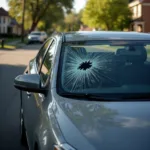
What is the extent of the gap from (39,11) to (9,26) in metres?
31.0

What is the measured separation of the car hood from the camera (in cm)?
278

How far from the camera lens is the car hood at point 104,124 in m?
2.78

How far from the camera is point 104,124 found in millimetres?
2994

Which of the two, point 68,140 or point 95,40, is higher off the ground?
point 95,40

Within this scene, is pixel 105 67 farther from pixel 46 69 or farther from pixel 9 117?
pixel 9 117

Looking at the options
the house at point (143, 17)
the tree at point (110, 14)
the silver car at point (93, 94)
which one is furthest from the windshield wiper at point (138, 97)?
the house at point (143, 17)

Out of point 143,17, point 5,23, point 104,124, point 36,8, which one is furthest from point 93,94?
point 5,23

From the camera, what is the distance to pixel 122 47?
14.0 feet

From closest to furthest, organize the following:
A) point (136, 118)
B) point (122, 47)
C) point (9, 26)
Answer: point (136, 118)
point (122, 47)
point (9, 26)

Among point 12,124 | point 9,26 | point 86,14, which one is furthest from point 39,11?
point 12,124

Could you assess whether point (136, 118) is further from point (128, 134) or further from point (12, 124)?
point (12, 124)

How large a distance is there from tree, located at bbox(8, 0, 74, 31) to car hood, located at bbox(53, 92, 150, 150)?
71447 mm

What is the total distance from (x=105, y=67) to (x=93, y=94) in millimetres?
501

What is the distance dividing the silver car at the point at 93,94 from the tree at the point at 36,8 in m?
70.3
